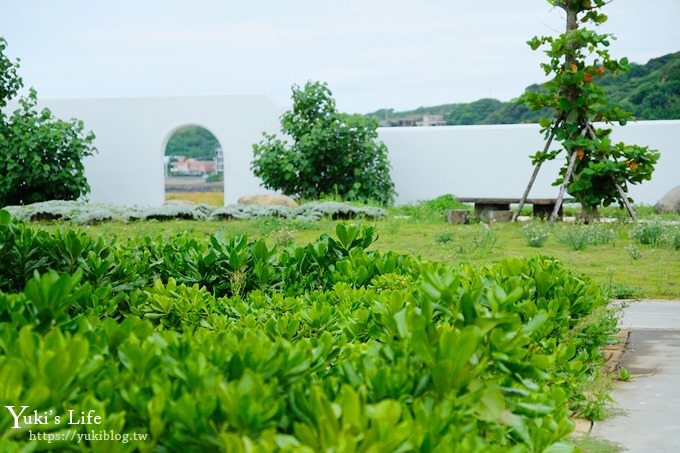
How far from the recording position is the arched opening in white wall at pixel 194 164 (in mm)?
33062

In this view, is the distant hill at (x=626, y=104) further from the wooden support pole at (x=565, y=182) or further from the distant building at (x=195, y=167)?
the wooden support pole at (x=565, y=182)

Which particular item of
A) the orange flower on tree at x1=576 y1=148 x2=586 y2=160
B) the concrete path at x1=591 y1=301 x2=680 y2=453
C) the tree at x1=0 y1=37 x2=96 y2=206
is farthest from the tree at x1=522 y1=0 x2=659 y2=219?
the tree at x1=0 y1=37 x2=96 y2=206

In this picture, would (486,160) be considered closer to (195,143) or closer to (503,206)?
(503,206)

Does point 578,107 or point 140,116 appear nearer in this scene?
point 578,107

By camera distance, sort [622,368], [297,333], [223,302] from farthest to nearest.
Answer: [622,368] → [223,302] → [297,333]

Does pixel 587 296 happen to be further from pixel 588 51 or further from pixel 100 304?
pixel 588 51

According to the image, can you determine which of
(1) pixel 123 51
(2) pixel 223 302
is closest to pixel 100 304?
(2) pixel 223 302

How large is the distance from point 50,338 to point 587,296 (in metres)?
2.89

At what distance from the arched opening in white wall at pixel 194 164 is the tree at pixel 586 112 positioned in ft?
70.8

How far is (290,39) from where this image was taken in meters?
24.4

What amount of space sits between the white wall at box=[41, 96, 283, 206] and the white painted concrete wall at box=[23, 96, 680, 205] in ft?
0.06

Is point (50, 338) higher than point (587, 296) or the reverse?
higher

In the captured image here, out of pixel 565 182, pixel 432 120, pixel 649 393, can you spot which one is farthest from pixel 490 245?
pixel 432 120

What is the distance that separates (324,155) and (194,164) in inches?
727
